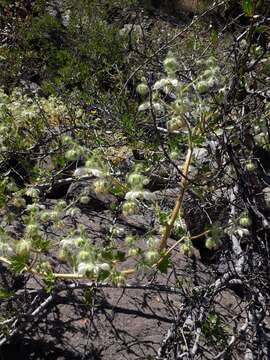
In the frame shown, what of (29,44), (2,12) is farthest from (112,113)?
(2,12)

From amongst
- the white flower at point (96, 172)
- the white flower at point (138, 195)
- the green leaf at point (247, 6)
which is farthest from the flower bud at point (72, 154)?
the green leaf at point (247, 6)

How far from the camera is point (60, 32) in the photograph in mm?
8688

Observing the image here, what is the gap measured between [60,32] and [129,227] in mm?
5750

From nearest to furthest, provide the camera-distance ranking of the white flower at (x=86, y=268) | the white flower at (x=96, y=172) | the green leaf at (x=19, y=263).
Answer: the white flower at (x=86, y=268)
the white flower at (x=96, y=172)
the green leaf at (x=19, y=263)

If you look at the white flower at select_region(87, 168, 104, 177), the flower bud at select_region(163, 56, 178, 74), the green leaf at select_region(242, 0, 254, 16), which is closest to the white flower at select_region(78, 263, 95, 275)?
the white flower at select_region(87, 168, 104, 177)

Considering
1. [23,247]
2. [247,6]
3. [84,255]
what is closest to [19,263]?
[23,247]

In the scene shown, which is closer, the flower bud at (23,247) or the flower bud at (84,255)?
the flower bud at (84,255)

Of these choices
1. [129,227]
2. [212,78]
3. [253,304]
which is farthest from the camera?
[129,227]

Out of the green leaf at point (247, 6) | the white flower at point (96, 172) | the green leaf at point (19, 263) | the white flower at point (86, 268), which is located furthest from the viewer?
the green leaf at point (247, 6)

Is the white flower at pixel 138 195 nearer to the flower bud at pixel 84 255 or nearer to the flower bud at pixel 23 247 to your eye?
the flower bud at pixel 84 255

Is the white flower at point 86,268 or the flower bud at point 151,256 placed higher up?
the flower bud at point 151,256

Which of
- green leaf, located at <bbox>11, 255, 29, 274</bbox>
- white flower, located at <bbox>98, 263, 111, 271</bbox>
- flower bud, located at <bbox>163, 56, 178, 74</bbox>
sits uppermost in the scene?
flower bud, located at <bbox>163, 56, 178, 74</bbox>

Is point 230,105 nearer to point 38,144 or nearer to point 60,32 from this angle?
point 38,144

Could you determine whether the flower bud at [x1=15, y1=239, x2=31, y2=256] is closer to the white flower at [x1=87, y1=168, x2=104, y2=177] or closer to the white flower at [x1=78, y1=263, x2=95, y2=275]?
the white flower at [x1=78, y1=263, x2=95, y2=275]
